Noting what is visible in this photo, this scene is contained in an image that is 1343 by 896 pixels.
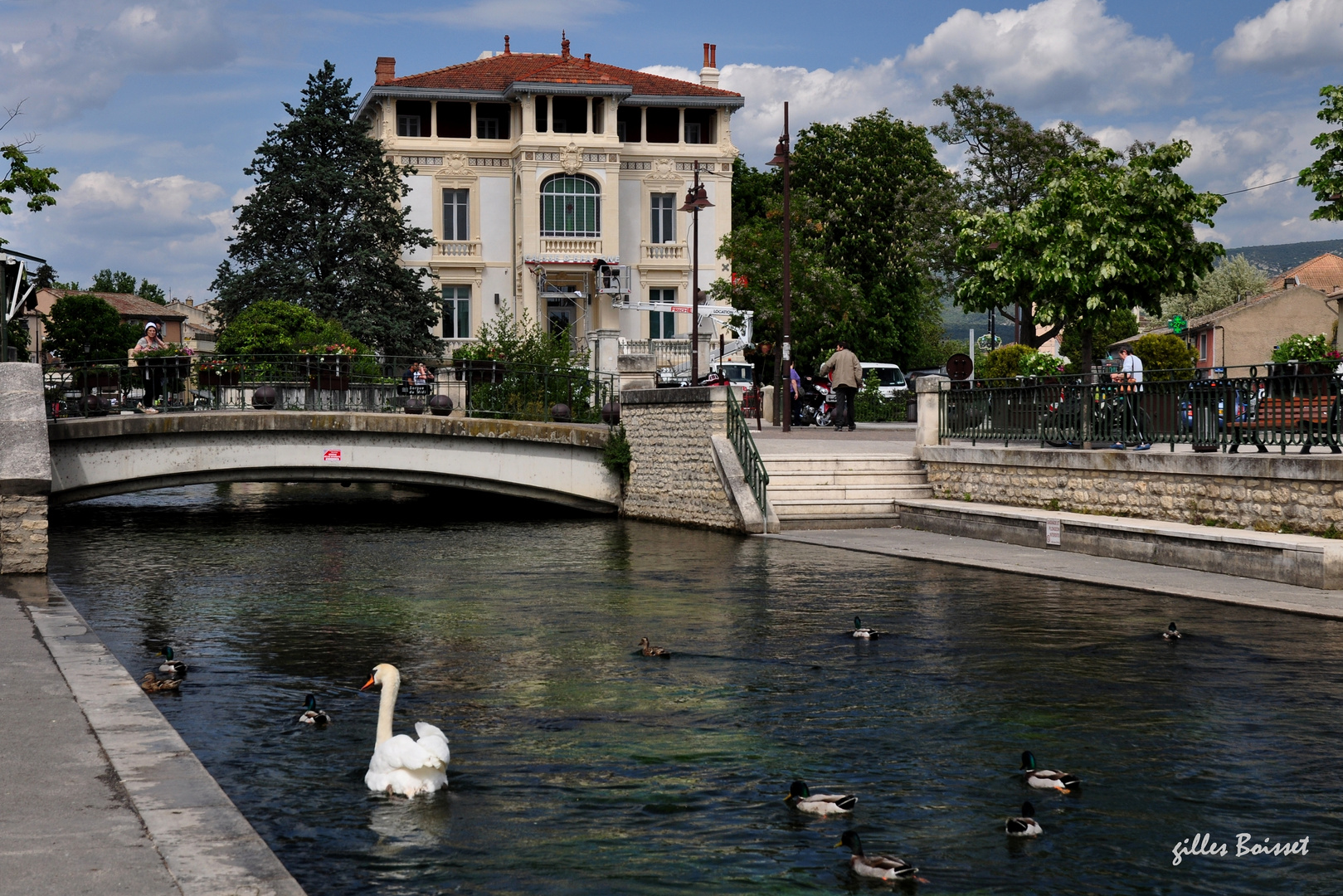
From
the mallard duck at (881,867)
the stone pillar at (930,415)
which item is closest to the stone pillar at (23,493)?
the mallard duck at (881,867)

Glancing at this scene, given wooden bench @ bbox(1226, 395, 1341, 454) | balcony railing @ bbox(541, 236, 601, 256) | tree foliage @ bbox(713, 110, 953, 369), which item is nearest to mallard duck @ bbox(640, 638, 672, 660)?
wooden bench @ bbox(1226, 395, 1341, 454)

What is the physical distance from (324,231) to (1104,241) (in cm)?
2592

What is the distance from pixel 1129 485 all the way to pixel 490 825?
12.8m

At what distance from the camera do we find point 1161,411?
17375mm

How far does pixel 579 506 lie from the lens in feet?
87.4

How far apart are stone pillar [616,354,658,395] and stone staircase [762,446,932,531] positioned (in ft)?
14.8

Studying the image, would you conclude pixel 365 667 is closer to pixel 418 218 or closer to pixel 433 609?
pixel 433 609

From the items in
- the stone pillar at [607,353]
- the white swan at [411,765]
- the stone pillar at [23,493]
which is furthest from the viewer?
the stone pillar at [607,353]

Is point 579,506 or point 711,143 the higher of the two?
point 711,143

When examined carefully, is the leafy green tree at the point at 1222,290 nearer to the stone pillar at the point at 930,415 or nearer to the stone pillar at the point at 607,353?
the stone pillar at the point at 607,353

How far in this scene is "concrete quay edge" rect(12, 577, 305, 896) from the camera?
542 centimetres

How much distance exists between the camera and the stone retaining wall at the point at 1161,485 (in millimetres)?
14578

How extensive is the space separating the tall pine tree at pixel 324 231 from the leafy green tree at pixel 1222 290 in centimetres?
5222

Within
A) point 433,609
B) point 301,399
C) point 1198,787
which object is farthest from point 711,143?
point 1198,787
